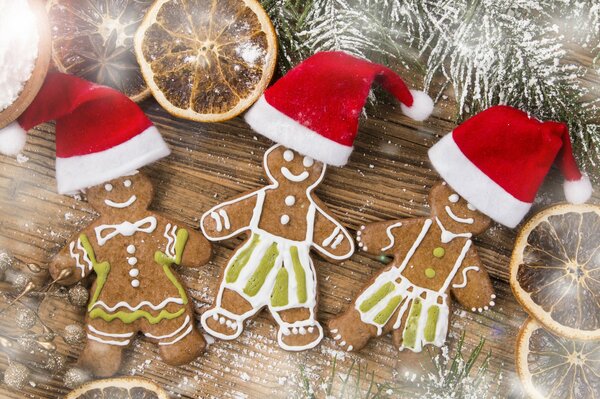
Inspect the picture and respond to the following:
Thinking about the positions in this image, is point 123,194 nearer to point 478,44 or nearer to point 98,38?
point 98,38

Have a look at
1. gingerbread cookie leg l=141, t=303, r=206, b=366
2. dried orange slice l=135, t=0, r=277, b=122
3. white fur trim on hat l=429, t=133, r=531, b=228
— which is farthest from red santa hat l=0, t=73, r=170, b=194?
white fur trim on hat l=429, t=133, r=531, b=228

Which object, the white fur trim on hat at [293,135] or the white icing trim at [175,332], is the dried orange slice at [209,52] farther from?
the white icing trim at [175,332]

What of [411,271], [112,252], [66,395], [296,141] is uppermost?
[296,141]

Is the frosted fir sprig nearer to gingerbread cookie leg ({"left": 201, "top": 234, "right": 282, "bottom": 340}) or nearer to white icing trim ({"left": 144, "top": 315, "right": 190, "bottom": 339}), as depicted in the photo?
gingerbread cookie leg ({"left": 201, "top": 234, "right": 282, "bottom": 340})

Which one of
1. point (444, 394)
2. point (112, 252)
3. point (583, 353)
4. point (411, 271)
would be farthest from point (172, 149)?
point (583, 353)

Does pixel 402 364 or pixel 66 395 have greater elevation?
pixel 402 364

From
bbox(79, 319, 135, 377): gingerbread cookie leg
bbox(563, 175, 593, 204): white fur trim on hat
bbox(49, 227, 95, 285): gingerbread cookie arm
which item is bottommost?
bbox(79, 319, 135, 377): gingerbread cookie leg

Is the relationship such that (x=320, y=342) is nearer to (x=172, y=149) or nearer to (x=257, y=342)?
(x=257, y=342)
